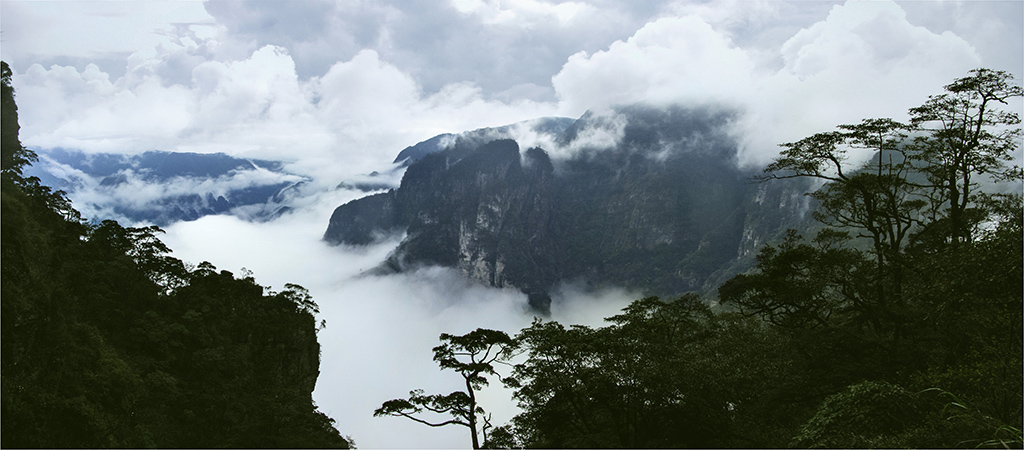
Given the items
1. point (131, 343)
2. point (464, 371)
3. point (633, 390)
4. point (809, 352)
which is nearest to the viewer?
point (633, 390)

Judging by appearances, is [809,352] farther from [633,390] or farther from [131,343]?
[131,343]

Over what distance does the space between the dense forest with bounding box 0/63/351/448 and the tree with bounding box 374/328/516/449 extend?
6114 mm

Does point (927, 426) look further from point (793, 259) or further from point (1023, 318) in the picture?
point (793, 259)

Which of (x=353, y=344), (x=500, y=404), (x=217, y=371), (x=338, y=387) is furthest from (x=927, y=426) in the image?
(x=353, y=344)

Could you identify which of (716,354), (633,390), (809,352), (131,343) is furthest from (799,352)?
(131,343)

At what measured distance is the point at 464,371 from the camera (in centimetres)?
2053

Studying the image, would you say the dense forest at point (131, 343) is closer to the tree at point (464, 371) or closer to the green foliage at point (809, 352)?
the tree at point (464, 371)

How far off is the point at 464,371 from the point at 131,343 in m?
19.5

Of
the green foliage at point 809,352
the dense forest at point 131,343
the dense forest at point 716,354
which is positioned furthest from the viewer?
the green foliage at point 809,352

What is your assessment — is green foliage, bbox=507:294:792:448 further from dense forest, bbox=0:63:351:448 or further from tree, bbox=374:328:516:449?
dense forest, bbox=0:63:351:448

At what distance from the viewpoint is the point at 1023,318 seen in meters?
8.62

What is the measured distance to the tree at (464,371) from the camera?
20.3 metres

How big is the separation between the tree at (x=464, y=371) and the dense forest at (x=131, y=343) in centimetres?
611

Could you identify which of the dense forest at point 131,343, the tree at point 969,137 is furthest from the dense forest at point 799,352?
the dense forest at point 131,343
